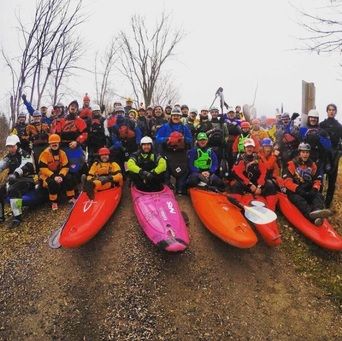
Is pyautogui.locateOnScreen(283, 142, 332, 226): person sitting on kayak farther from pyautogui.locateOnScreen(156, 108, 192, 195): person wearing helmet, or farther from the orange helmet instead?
the orange helmet

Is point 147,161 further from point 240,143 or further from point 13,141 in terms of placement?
point 13,141

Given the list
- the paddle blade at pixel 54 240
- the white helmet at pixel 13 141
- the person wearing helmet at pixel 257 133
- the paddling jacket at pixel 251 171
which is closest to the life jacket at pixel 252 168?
the paddling jacket at pixel 251 171

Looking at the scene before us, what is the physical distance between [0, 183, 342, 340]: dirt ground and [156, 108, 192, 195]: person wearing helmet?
1418 millimetres

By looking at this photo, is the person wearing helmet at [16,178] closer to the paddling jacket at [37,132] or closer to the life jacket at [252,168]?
the paddling jacket at [37,132]

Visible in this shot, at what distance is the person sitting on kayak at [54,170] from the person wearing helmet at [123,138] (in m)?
1.16

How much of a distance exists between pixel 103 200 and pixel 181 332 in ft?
9.49

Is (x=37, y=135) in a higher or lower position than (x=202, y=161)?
higher

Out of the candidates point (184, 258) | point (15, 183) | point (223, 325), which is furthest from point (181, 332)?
point (15, 183)

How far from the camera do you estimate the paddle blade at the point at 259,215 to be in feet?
19.9

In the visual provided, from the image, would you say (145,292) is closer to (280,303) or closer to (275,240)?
(280,303)

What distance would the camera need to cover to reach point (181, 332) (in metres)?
4.49

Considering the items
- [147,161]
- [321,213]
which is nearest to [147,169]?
[147,161]

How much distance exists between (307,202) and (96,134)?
467 centimetres

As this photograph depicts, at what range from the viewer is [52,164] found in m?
7.25
